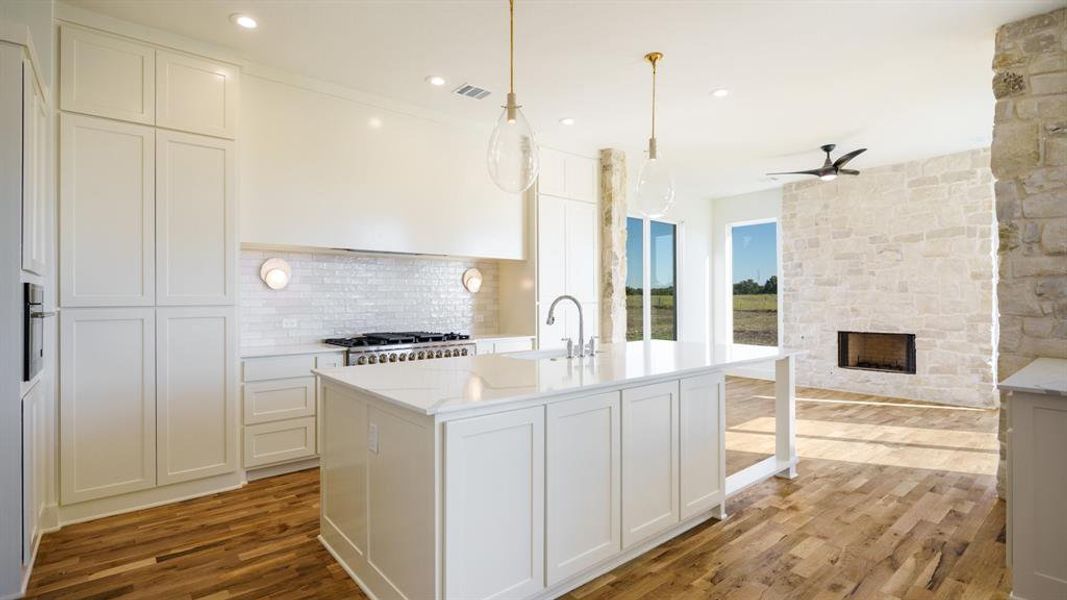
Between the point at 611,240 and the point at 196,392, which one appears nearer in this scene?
the point at 196,392

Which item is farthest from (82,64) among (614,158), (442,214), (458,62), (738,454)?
(738,454)

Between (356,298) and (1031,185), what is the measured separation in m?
4.58

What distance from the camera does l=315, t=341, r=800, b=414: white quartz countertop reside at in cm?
188

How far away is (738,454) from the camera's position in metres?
4.04

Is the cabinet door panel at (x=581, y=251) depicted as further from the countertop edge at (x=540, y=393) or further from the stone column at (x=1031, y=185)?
the stone column at (x=1031, y=185)

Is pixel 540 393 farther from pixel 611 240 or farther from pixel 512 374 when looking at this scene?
pixel 611 240

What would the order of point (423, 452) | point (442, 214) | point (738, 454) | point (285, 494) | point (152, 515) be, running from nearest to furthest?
point (423, 452) < point (152, 515) < point (285, 494) < point (738, 454) < point (442, 214)

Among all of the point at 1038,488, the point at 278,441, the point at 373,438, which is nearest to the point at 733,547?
the point at 1038,488

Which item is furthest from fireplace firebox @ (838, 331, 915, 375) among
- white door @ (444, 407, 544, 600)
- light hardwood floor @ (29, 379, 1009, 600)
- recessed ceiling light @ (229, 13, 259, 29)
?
recessed ceiling light @ (229, 13, 259, 29)

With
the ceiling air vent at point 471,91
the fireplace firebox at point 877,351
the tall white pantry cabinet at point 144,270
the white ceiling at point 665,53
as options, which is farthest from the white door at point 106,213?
the fireplace firebox at point 877,351

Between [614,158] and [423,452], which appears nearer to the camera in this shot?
[423,452]

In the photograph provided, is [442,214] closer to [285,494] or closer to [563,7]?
[563,7]

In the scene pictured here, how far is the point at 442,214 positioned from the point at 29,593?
3.33 metres

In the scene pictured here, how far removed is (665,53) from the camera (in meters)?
3.37
